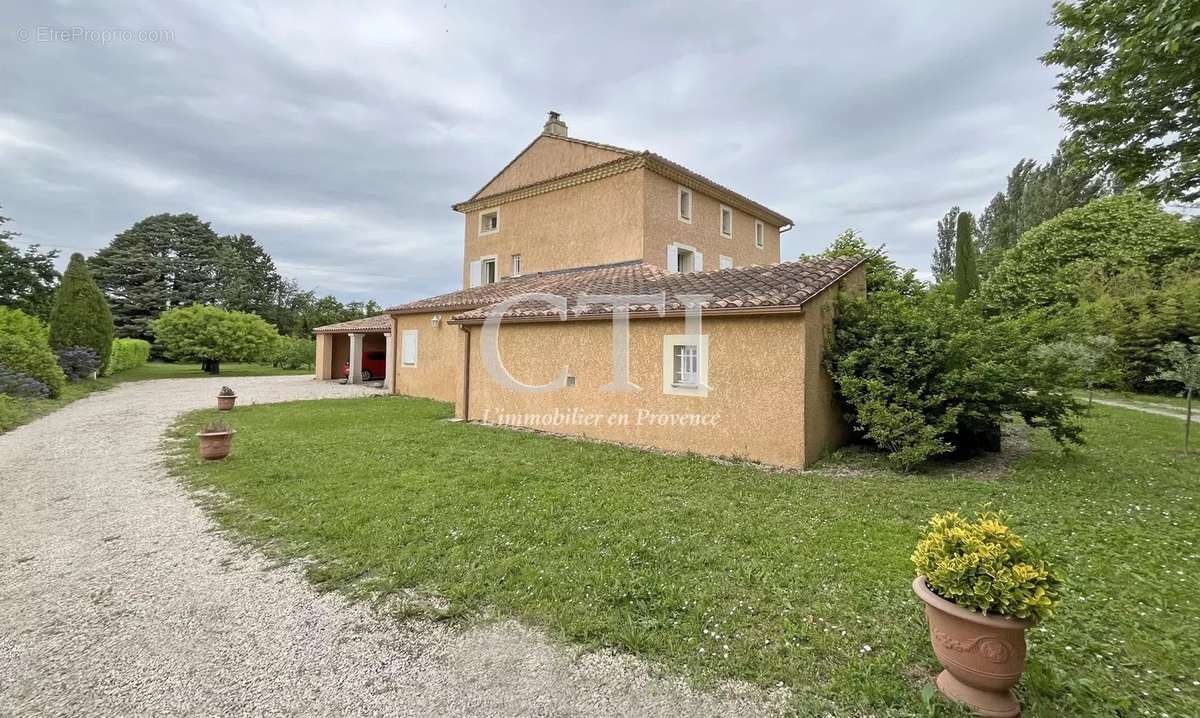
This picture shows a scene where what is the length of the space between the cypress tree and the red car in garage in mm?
10089

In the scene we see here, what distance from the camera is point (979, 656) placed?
2473 mm

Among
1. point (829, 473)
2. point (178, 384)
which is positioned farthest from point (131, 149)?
point (829, 473)

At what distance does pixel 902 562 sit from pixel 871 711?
2.17 m

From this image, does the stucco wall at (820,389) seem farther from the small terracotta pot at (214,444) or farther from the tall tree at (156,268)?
the tall tree at (156,268)

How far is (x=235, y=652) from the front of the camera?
3184 millimetres

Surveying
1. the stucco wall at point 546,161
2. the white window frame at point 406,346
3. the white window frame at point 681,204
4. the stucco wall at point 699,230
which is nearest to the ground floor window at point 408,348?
the white window frame at point 406,346

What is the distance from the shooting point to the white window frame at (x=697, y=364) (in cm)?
899

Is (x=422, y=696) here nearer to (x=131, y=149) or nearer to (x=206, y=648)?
(x=206, y=648)

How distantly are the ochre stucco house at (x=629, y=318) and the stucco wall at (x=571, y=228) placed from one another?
7cm

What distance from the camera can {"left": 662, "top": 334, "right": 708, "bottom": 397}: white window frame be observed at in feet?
29.5

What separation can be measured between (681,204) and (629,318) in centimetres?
1037

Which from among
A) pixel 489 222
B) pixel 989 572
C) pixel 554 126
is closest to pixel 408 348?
pixel 489 222

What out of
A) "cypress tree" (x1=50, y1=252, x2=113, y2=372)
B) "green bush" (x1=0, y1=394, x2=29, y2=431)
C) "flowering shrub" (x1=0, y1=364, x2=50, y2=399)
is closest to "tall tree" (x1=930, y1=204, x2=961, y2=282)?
"green bush" (x1=0, y1=394, x2=29, y2=431)

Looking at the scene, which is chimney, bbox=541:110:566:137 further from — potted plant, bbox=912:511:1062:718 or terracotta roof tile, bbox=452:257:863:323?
potted plant, bbox=912:511:1062:718
